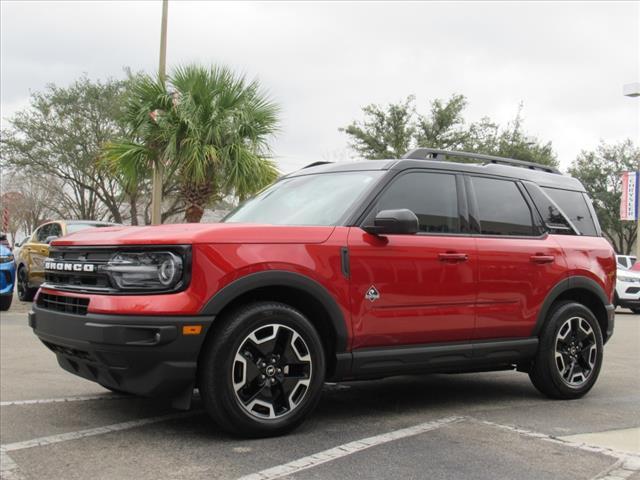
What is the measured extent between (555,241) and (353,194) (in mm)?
1982

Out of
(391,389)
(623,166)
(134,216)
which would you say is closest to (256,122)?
(391,389)

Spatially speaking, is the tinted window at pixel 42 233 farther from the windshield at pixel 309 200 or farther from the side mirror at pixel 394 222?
the side mirror at pixel 394 222

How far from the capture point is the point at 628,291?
59.4ft

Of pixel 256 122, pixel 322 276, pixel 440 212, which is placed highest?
pixel 256 122

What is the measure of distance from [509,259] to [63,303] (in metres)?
3.20

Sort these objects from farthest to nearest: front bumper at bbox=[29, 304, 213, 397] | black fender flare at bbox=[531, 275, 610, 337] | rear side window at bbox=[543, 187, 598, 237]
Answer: rear side window at bbox=[543, 187, 598, 237] → black fender flare at bbox=[531, 275, 610, 337] → front bumper at bbox=[29, 304, 213, 397]

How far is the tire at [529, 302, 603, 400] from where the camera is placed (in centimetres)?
589

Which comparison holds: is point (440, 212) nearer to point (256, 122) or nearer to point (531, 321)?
point (531, 321)

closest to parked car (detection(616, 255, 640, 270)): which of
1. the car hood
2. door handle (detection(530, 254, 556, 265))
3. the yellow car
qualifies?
the yellow car

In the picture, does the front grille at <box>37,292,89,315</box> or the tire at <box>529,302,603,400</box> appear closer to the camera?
the front grille at <box>37,292,89,315</box>

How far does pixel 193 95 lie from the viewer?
13.7 metres

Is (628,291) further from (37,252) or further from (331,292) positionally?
(331,292)

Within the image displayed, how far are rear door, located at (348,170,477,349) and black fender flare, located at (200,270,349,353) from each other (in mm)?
120

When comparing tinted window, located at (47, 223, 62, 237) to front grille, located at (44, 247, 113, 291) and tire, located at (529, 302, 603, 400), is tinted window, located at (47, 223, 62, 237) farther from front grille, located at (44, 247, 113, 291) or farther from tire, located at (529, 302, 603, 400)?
tire, located at (529, 302, 603, 400)
